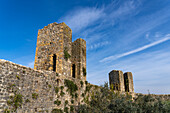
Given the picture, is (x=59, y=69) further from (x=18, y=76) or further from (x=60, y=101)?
(x=18, y=76)

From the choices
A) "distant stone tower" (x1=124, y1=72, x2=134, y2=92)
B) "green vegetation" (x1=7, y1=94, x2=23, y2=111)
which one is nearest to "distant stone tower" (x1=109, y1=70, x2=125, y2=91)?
"distant stone tower" (x1=124, y1=72, x2=134, y2=92)

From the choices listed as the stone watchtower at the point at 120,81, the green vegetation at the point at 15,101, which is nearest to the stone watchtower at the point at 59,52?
the green vegetation at the point at 15,101

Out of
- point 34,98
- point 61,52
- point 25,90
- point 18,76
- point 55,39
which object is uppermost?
point 55,39

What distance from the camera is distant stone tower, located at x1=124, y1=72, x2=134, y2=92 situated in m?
23.8

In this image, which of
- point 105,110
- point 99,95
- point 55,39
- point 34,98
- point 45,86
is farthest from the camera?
point 99,95

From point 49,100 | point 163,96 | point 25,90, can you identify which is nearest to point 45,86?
point 49,100

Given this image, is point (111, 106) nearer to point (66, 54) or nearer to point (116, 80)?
point (66, 54)

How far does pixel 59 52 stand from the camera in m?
13.8

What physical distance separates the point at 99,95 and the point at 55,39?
25.9 feet

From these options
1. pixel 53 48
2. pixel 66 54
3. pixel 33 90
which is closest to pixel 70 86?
pixel 66 54

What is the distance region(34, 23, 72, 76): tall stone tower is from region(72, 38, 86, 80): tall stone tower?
1124 millimetres

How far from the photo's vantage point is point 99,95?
1521 cm

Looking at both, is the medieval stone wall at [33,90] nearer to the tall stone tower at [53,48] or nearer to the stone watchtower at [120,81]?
the tall stone tower at [53,48]

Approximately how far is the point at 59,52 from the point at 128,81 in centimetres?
1537
